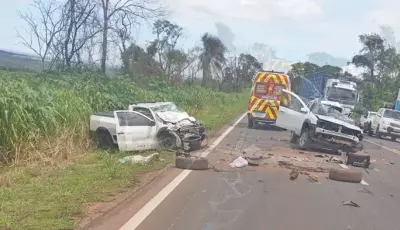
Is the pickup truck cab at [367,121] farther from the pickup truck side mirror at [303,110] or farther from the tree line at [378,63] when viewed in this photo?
the tree line at [378,63]

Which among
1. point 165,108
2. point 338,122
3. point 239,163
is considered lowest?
point 239,163

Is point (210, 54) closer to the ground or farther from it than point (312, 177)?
farther from it

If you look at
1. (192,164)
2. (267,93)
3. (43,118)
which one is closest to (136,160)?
(192,164)

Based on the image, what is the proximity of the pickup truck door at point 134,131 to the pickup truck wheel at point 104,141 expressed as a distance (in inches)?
20.6

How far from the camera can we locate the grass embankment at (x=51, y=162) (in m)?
6.86

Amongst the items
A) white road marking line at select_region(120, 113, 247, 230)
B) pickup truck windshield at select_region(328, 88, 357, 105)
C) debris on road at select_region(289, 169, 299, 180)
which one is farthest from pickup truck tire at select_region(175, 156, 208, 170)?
pickup truck windshield at select_region(328, 88, 357, 105)

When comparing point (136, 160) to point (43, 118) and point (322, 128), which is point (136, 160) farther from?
point (322, 128)

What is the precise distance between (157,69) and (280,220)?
41.3 m

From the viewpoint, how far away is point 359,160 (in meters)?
14.0

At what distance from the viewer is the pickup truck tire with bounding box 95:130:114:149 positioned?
13.7 meters

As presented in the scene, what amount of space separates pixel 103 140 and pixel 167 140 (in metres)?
1.68

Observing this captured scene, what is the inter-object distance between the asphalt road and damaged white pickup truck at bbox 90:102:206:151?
1911 mm

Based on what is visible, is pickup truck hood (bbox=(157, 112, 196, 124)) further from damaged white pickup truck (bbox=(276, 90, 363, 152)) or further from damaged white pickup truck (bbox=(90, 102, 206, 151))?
damaged white pickup truck (bbox=(276, 90, 363, 152))

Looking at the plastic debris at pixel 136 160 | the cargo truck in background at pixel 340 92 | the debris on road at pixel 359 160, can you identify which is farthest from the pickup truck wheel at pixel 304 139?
the cargo truck in background at pixel 340 92
